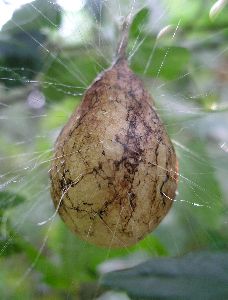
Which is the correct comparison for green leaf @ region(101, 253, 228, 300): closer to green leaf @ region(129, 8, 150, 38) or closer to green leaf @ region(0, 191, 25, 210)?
green leaf @ region(0, 191, 25, 210)

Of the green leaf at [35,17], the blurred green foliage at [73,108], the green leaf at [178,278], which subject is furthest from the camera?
the green leaf at [35,17]

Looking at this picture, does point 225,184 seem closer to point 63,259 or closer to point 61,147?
point 63,259

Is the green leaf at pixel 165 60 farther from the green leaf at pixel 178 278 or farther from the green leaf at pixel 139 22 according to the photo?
the green leaf at pixel 178 278

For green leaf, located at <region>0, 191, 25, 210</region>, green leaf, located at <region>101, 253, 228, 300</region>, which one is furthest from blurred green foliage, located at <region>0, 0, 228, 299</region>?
green leaf, located at <region>101, 253, 228, 300</region>

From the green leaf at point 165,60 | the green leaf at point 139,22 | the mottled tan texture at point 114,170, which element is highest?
the green leaf at point 139,22

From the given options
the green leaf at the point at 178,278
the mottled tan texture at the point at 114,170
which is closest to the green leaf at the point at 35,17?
the mottled tan texture at the point at 114,170

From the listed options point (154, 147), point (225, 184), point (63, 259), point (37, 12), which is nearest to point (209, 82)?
point (225, 184)

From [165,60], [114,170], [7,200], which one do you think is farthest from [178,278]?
[165,60]
